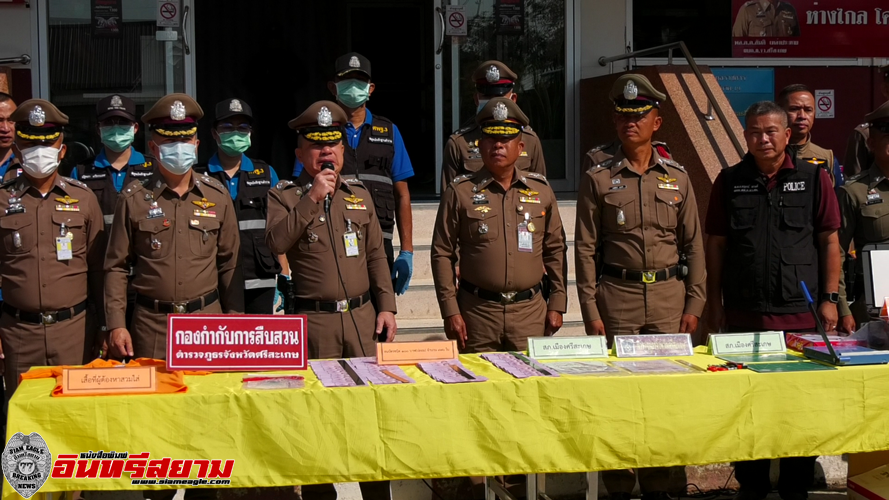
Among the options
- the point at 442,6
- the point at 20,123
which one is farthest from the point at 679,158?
the point at 20,123

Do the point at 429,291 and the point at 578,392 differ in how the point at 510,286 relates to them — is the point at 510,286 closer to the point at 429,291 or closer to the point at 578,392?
the point at 578,392

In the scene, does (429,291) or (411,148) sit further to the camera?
(411,148)

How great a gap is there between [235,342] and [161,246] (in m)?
1.16

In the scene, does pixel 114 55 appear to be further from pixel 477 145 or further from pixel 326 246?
pixel 326 246

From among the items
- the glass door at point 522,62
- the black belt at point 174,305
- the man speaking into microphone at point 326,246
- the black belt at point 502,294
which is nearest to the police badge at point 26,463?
the black belt at point 174,305

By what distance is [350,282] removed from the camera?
489 centimetres

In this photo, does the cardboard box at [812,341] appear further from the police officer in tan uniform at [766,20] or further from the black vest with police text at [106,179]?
the police officer in tan uniform at [766,20]

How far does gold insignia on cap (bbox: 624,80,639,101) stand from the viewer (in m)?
5.07

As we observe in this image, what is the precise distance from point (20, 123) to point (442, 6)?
523cm

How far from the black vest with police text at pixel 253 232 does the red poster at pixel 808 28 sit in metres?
6.21

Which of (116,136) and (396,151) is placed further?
(396,151)

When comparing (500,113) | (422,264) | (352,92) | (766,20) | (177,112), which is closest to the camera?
(177,112)

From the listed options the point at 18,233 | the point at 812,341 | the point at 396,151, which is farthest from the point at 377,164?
the point at 812,341

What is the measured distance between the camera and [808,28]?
399 inches
